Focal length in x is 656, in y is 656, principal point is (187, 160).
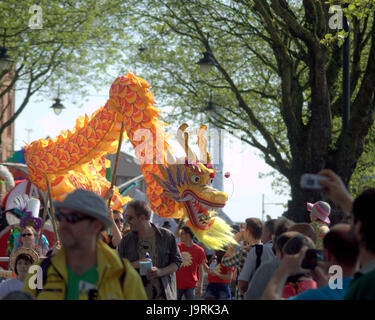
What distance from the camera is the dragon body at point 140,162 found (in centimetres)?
897

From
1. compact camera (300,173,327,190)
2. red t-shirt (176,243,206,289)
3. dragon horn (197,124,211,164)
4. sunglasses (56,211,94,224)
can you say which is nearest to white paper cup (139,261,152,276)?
sunglasses (56,211,94,224)

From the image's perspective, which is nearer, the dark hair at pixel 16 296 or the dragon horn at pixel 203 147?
the dark hair at pixel 16 296

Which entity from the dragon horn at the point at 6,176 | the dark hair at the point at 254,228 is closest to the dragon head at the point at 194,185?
the dark hair at the point at 254,228

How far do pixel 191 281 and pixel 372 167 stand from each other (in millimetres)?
14310

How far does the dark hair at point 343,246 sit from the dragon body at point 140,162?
17.4ft

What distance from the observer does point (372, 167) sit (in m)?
22.0

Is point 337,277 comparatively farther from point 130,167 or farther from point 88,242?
point 130,167

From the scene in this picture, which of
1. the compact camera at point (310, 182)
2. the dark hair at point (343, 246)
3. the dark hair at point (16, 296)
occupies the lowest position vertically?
the dark hair at point (16, 296)

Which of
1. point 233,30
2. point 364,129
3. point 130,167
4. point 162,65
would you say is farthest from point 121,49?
point 130,167

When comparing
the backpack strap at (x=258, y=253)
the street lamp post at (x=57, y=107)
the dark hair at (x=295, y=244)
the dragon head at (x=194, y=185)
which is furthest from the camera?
the street lamp post at (x=57, y=107)

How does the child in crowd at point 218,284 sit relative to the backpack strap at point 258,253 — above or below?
below

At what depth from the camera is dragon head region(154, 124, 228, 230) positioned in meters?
8.91

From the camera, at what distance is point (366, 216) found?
3057mm

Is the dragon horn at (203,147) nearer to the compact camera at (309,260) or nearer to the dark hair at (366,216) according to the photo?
the compact camera at (309,260)
